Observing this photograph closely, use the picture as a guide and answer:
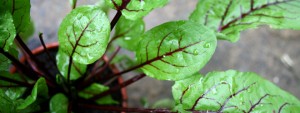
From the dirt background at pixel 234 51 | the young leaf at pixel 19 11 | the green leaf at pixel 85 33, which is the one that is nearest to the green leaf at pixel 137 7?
the green leaf at pixel 85 33

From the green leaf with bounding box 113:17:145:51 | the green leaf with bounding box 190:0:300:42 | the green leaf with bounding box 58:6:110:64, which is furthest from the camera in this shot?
the green leaf with bounding box 113:17:145:51

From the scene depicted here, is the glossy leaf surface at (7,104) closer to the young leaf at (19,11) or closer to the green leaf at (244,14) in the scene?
the young leaf at (19,11)

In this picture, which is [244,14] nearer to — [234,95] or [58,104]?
[234,95]

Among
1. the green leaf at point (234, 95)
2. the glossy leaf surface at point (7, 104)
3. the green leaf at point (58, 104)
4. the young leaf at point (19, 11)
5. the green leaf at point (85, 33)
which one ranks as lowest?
the green leaf at point (234, 95)

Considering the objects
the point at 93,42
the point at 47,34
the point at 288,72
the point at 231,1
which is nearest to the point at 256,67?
the point at 288,72

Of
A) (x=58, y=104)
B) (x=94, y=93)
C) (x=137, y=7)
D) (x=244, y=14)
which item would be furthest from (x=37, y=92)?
(x=244, y=14)

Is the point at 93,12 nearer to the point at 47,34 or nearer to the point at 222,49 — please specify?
the point at 47,34

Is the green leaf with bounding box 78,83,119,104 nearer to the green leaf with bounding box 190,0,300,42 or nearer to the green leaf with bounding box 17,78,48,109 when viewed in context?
the green leaf with bounding box 17,78,48,109

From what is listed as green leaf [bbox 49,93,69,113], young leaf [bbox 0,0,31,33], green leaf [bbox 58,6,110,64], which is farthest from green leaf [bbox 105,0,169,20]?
green leaf [bbox 49,93,69,113]
